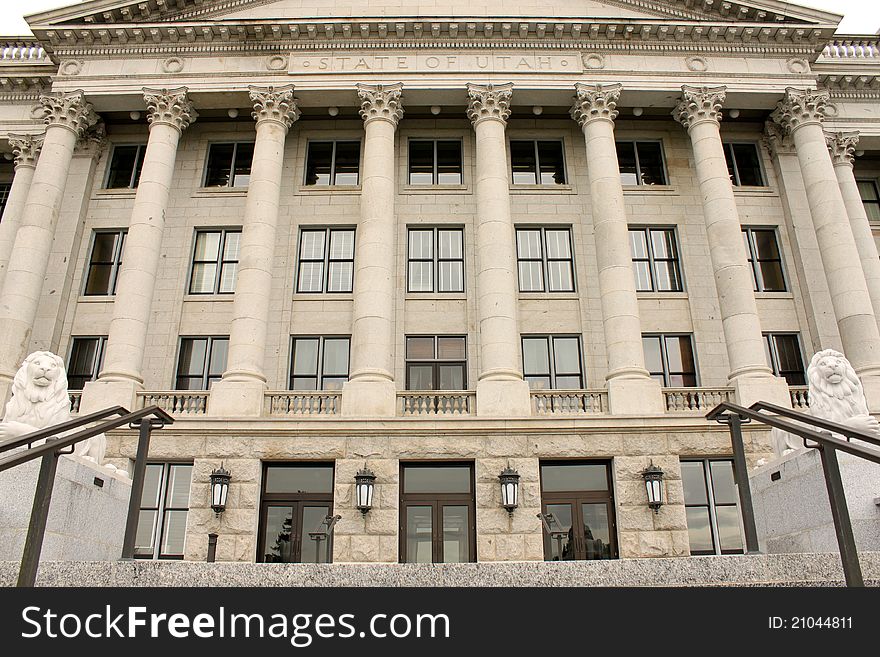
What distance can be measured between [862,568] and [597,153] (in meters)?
18.3

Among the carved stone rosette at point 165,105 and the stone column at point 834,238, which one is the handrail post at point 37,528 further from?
the stone column at point 834,238

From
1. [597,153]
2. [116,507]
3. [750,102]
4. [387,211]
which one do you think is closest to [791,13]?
[750,102]

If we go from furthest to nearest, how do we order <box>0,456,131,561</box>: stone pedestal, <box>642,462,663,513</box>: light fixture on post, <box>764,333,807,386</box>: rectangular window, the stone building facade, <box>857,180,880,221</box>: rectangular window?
<box>857,180,880,221</box>: rectangular window < <box>764,333,807,386</box>: rectangular window < the stone building facade < <box>642,462,663,513</box>: light fixture on post < <box>0,456,131,561</box>: stone pedestal

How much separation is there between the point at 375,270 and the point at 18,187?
13.9 m

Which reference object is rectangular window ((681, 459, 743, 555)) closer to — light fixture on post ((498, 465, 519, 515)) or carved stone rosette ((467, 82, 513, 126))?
light fixture on post ((498, 465, 519, 515))

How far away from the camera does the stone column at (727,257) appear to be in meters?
20.1

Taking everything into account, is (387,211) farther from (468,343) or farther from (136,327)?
(136,327)

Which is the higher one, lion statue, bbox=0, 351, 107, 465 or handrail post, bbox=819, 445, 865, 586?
lion statue, bbox=0, 351, 107, 465

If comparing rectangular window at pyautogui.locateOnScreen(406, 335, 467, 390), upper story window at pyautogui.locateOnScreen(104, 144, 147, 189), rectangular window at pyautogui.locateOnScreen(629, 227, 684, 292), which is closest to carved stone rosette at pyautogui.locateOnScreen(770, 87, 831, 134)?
rectangular window at pyautogui.locateOnScreen(629, 227, 684, 292)

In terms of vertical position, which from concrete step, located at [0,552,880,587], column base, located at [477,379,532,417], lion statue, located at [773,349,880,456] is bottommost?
concrete step, located at [0,552,880,587]

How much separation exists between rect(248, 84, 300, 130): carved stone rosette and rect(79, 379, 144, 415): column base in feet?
32.1

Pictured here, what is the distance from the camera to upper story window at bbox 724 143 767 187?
26.2 metres

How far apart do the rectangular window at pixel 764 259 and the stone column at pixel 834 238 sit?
6.48ft

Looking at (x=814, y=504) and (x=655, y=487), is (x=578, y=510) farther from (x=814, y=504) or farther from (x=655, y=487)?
(x=814, y=504)
